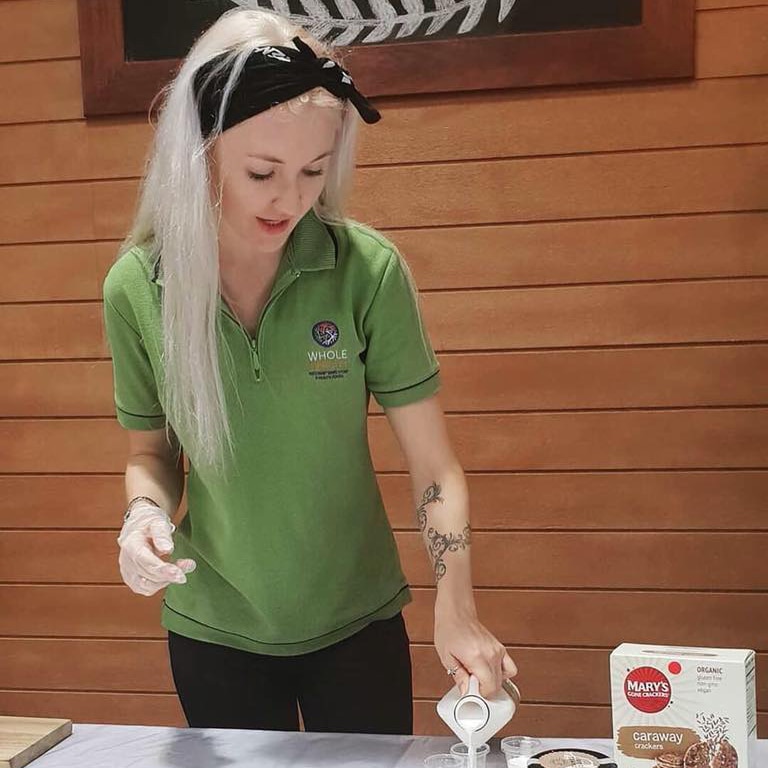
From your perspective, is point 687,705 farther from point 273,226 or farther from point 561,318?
point 561,318

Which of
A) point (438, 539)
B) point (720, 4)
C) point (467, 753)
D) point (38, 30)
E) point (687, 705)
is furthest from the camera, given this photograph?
point (38, 30)

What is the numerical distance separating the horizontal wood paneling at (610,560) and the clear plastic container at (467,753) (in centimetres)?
125

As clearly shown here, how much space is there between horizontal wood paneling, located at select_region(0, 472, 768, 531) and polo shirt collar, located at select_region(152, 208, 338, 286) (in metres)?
1.15

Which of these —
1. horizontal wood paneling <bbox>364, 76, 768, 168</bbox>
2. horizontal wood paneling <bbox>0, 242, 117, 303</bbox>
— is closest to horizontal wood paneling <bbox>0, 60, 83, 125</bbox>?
horizontal wood paneling <bbox>0, 242, 117, 303</bbox>

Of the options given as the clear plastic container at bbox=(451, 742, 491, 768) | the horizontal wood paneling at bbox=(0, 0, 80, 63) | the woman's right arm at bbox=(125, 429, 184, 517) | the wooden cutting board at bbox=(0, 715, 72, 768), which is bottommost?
the wooden cutting board at bbox=(0, 715, 72, 768)

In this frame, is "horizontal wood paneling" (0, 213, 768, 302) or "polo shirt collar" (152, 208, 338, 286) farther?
"horizontal wood paneling" (0, 213, 768, 302)

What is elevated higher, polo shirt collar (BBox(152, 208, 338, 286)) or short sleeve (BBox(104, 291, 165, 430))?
polo shirt collar (BBox(152, 208, 338, 286))

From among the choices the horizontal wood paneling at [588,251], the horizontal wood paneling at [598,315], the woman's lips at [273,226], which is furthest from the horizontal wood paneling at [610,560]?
the woman's lips at [273,226]

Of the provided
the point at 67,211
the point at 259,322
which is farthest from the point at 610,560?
the point at 67,211

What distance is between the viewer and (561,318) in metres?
2.60

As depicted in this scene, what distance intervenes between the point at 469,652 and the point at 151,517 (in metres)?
0.46

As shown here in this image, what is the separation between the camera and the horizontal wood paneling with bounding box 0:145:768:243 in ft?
8.21

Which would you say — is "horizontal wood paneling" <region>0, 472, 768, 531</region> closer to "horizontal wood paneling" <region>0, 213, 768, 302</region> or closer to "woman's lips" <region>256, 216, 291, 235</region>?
"horizontal wood paneling" <region>0, 213, 768, 302</region>

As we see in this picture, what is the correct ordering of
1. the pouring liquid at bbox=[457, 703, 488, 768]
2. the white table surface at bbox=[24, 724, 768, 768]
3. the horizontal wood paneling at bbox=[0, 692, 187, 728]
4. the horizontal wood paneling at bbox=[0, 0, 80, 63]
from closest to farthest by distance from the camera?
the pouring liquid at bbox=[457, 703, 488, 768], the white table surface at bbox=[24, 724, 768, 768], the horizontal wood paneling at bbox=[0, 0, 80, 63], the horizontal wood paneling at bbox=[0, 692, 187, 728]
